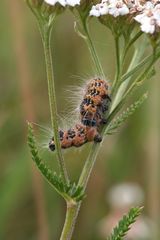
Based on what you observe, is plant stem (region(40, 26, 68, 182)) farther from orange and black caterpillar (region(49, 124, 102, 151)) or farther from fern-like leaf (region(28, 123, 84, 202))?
orange and black caterpillar (region(49, 124, 102, 151))

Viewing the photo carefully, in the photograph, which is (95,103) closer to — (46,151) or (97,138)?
(97,138)

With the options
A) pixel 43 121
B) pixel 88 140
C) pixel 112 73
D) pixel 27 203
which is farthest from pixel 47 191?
pixel 88 140

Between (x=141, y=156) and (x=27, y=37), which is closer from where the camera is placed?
(x=141, y=156)

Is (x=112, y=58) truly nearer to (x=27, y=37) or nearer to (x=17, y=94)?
(x=27, y=37)

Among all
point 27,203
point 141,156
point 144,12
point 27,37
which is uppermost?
point 144,12

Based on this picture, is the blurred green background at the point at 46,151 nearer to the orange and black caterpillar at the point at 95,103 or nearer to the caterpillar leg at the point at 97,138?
the orange and black caterpillar at the point at 95,103

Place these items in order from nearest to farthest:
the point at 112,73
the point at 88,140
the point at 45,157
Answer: the point at 88,140 < the point at 45,157 < the point at 112,73

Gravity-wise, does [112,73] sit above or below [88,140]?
below

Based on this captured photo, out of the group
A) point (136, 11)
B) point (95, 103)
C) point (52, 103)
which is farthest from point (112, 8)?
point (52, 103)
